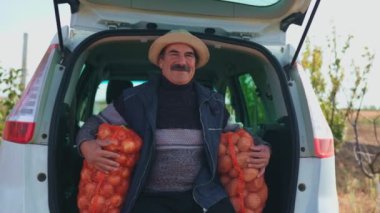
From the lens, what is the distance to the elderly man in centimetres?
248

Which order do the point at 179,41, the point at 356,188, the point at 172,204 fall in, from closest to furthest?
the point at 172,204 → the point at 179,41 → the point at 356,188

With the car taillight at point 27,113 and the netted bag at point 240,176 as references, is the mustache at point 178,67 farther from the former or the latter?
the car taillight at point 27,113

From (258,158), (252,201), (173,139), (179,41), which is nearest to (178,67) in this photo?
(179,41)

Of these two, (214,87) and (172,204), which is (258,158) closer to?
(172,204)

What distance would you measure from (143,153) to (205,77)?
238 centimetres

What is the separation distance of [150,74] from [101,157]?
2.18ft

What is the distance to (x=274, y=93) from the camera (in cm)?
308

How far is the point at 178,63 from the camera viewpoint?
274 centimetres

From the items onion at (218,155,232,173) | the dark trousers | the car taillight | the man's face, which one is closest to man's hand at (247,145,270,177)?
onion at (218,155,232,173)

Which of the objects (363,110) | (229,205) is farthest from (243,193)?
(363,110)

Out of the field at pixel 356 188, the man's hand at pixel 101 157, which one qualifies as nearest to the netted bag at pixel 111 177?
the man's hand at pixel 101 157

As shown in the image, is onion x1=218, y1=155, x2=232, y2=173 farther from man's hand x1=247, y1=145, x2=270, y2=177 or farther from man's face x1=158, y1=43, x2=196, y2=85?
man's face x1=158, y1=43, x2=196, y2=85

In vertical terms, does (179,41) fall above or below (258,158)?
above

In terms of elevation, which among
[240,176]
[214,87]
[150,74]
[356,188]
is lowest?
[356,188]
